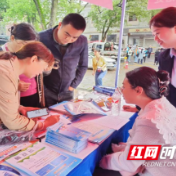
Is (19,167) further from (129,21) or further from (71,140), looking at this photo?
(129,21)

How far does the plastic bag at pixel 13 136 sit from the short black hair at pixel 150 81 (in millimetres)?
669

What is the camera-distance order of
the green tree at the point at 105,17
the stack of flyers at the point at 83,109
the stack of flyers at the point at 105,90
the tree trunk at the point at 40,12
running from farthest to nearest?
the green tree at the point at 105,17 < the tree trunk at the point at 40,12 < the stack of flyers at the point at 105,90 < the stack of flyers at the point at 83,109

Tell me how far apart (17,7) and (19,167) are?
4.76 meters

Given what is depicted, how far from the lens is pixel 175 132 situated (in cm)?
91

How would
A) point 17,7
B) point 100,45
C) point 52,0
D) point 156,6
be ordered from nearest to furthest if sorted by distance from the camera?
point 156,6, point 17,7, point 52,0, point 100,45

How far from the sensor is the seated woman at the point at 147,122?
86 centimetres

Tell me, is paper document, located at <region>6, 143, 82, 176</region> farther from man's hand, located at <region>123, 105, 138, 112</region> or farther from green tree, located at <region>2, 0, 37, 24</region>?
green tree, located at <region>2, 0, 37, 24</region>

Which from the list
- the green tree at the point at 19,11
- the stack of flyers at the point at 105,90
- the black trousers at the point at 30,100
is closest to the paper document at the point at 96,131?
the black trousers at the point at 30,100

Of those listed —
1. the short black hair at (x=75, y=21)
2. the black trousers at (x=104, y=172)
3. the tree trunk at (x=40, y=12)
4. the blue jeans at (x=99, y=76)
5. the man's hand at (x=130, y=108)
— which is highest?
the tree trunk at (x=40, y=12)

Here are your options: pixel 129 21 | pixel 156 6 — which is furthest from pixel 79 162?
pixel 129 21

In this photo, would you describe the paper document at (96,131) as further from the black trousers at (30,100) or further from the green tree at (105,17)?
the green tree at (105,17)

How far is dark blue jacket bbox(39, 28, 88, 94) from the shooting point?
70.2 inches

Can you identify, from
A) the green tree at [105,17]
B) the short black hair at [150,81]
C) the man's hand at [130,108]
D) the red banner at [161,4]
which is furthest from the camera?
the green tree at [105,17]

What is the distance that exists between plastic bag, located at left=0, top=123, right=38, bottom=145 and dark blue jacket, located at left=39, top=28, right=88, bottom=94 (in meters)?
0.92
